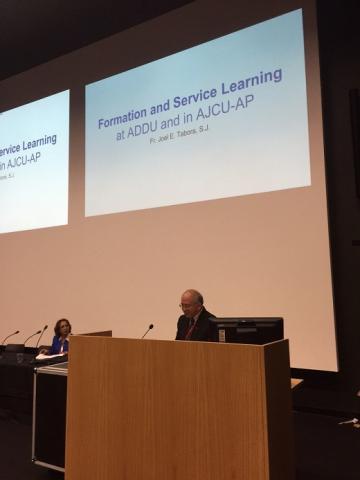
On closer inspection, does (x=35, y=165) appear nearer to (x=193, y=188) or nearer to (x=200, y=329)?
(x=193, y=188)

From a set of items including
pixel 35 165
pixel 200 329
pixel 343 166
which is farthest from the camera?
Result: pixel 35 165

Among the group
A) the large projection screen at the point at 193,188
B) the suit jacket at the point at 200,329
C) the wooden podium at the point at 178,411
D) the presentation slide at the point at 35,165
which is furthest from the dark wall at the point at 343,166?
the presentation slide at the point at 35,165

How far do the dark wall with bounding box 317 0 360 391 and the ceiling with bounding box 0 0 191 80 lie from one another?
1517 mm

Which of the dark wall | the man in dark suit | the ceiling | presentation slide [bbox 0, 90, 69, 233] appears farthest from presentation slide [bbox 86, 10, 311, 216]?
the man in dark suit

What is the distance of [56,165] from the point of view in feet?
16.3

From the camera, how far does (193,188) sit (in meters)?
3.97

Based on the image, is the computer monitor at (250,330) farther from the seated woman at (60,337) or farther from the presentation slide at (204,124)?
the seated woman at (60,337)

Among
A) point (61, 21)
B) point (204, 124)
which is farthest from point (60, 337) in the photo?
point (61, 21)

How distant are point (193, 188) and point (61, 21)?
2.33 metres

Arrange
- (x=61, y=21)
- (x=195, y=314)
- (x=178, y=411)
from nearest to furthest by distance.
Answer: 1. (x=178, y=411)
2. (x=195, y=314)
3. (x=61, y=21)

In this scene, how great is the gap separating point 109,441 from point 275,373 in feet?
2.30

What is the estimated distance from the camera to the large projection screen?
3441 millimetres

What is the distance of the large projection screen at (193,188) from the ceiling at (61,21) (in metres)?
0.13

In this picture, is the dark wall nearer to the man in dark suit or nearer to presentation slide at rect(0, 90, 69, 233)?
the man in dark suit
